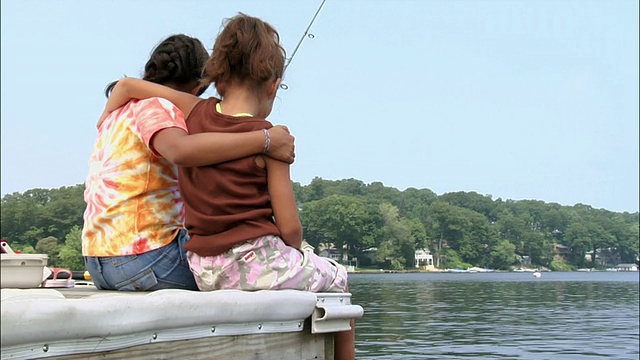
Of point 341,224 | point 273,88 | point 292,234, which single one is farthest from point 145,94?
point 341,224

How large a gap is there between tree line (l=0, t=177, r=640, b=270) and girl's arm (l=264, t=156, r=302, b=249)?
7030 cm

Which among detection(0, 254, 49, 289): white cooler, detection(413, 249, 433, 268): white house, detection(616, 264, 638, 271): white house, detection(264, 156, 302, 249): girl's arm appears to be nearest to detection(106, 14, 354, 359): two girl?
detection(264, 156, 302, 249): girl's arm

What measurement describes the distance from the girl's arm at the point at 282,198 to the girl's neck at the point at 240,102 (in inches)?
8.5

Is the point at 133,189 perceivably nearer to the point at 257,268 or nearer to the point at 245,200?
the point at 245,200

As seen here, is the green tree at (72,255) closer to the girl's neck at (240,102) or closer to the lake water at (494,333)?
the lake water at (494,333)

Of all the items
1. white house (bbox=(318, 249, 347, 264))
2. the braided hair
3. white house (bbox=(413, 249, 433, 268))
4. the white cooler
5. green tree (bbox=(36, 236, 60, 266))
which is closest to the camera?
the white cooler

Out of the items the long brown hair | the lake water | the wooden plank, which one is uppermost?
the long brown hair

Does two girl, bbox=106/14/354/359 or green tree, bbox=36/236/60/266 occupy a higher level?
green tree, bbox=36/236/60/266

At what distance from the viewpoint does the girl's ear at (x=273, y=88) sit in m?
2.61

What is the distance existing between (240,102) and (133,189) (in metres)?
0.47

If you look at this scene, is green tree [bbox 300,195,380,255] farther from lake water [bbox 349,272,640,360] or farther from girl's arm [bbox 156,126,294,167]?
girl's arm [bbox 156,126,294,167]

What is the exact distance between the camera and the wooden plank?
6.12ft

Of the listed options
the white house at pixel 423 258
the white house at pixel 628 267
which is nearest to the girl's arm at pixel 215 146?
the white house at pixel 423 258

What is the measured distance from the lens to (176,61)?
289 cm
